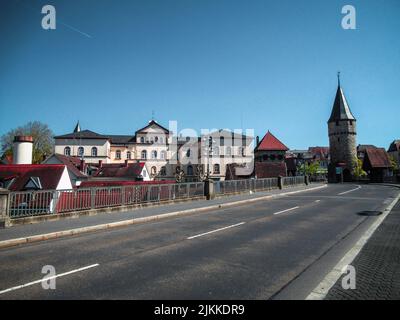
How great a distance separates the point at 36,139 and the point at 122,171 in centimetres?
2686

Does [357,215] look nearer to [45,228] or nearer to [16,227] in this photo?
[45,228]

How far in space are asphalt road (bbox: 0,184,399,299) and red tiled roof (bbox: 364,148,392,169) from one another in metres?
69.1

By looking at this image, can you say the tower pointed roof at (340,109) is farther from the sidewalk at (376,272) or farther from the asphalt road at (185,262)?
the sidewalk at (376,272)

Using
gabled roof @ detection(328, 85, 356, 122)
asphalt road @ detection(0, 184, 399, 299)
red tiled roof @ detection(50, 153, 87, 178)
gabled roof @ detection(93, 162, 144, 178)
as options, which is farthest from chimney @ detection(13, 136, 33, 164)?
gabled roof @ detection(328, 85, 356, 122)

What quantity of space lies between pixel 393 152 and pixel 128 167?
327 ft

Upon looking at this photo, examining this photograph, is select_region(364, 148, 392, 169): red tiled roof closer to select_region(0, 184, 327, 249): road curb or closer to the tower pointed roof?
the tower pointed roof

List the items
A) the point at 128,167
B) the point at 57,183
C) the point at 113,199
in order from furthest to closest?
1. the point at 128,167
2. the point at 57,183
3. the point at 113,199

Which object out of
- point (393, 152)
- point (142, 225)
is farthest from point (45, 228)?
point (393, 152)

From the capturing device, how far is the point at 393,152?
10425cm

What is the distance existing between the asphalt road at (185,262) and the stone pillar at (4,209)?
294 centimetres

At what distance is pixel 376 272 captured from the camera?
18.4ft

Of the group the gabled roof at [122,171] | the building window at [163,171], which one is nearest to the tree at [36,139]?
the gabled roof at [122,171]

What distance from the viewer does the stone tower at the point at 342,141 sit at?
245 feet

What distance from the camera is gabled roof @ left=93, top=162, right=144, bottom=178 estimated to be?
47719mm
